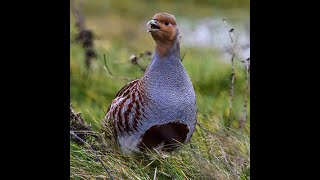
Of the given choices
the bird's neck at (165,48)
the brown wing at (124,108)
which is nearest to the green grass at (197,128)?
the brown wing at (124,108)

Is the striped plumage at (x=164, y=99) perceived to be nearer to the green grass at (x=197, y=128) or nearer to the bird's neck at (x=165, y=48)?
the bird's neck at (x=165, y=48)

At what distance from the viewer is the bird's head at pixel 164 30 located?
263 centimetres

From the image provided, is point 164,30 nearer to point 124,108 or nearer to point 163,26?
point 163,26

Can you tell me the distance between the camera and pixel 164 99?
2.72 m

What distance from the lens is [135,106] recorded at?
9.20 ft

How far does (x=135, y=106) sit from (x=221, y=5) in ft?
29.1

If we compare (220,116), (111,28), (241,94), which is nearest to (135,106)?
(220,116)

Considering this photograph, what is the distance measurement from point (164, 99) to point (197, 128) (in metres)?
1.06

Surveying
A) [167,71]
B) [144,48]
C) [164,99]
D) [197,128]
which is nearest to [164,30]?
[167,71]

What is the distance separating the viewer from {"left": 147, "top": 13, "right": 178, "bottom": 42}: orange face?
8.63ft

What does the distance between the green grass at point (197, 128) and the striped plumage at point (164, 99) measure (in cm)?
19

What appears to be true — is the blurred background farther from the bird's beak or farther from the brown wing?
the bird's beak
